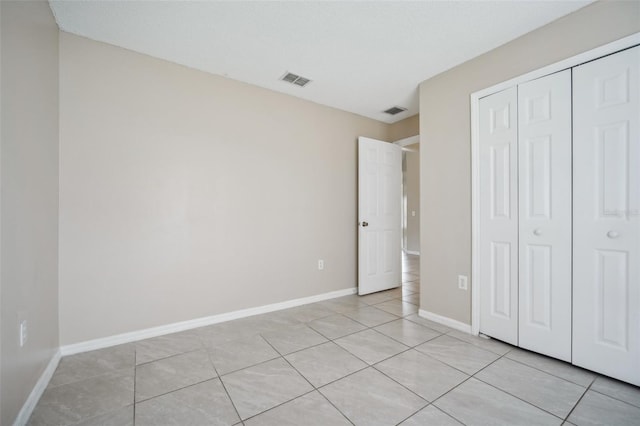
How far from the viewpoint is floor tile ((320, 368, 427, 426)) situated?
140 centimetres

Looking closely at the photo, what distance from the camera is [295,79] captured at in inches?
111

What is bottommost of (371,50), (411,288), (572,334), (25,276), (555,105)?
(411,288)

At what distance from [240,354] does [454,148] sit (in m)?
2.63

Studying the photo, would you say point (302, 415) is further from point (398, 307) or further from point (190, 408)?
point (398, 307)

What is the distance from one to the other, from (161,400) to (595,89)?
339 centimetres

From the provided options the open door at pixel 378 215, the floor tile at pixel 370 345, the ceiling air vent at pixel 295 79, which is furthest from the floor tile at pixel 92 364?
the ceiling air vent at pixel 295 79

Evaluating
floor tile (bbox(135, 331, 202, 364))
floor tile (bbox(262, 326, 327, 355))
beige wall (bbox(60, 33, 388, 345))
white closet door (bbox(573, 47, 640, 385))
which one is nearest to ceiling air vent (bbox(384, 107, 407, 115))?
beige wall (bbox(60, 33, 388, 345))

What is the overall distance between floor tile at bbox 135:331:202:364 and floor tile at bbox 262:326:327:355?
0.60 meters

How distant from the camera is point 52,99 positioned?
1889 mm

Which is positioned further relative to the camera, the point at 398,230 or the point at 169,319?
the point at 398,230

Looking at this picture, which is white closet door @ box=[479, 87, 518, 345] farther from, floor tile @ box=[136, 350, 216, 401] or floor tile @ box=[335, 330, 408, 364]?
floor tile @ box=[136, 350, 216, 401]

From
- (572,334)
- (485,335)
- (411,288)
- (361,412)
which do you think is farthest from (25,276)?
(411,288)

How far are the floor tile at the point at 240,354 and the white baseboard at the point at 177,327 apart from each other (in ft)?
1.63

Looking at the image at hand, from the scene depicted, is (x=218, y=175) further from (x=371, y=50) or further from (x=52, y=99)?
(x=371, y=50)
